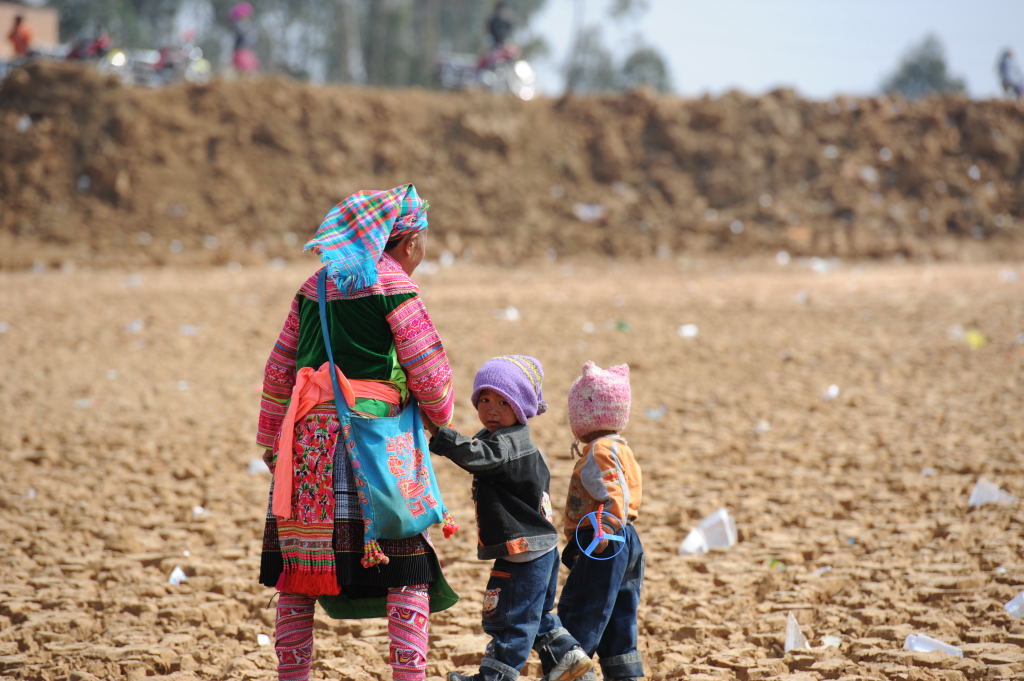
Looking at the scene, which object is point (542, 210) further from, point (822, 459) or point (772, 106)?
point (822, 459)

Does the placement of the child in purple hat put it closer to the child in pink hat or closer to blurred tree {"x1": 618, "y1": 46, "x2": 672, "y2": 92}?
the child in pink hat

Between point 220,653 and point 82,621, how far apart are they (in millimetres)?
590

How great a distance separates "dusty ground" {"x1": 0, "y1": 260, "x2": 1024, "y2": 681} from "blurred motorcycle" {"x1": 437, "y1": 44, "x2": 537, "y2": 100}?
10.0 metres

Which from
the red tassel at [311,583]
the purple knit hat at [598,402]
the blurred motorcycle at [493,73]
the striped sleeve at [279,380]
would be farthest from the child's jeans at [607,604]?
the blurred motorcycle at [493,73]

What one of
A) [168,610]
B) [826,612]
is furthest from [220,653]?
[826,612]

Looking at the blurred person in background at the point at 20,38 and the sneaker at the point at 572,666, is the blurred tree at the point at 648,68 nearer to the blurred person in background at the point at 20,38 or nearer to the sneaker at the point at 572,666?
the blurred person in background at the point at 20,38

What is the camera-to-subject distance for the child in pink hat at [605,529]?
2.54m

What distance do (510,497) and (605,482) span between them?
257 millimetres

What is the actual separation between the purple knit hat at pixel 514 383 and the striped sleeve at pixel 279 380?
1.63 ft

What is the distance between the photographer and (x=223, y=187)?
16312 mm

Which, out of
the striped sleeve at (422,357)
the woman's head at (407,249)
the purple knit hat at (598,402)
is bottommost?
the purple knit hat at (598,402)

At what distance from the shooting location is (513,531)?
2.49 m

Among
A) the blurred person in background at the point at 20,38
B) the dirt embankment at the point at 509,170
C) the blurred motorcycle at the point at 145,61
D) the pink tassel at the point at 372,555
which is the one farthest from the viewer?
the blurred motorcycle at the point at 145,61

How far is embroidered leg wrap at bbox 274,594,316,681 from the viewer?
7.95 feet
